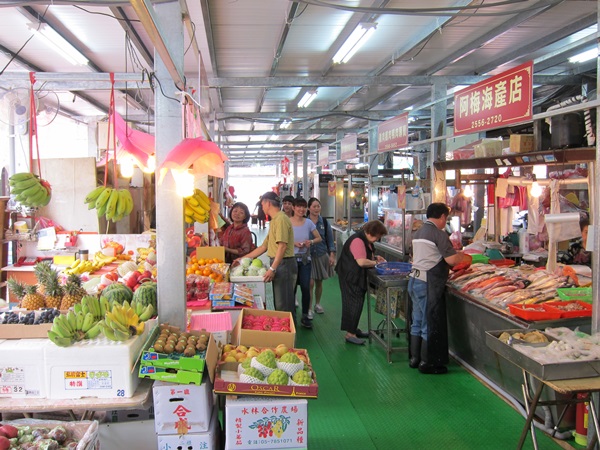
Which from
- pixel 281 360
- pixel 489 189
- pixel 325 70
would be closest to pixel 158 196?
pixel 281 360

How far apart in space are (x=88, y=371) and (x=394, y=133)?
6.06m

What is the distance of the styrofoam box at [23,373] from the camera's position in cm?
306

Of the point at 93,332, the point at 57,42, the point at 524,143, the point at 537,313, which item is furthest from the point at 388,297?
the point at 57,42

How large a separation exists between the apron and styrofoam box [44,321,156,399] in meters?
3.59

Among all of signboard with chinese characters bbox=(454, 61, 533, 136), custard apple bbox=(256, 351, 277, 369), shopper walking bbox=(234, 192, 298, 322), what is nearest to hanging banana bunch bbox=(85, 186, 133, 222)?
custard apple bbox=(256, 351, 277, 369)

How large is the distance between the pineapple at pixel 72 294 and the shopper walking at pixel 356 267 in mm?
3430

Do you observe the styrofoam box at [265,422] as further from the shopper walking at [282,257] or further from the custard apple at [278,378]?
the shopper walking at [282,257]

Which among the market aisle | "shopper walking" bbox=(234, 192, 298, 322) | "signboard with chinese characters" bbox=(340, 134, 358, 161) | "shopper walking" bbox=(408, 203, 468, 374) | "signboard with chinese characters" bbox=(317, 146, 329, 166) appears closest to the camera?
the market aisle

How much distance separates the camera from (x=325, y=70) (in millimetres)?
9234

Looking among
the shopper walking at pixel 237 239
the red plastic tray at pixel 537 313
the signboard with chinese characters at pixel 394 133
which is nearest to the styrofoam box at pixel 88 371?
the red plastic tray at pixel 537 313

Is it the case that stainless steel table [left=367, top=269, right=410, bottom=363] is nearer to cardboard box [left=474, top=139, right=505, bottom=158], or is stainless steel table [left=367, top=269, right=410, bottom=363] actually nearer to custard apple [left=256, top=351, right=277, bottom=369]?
cardboard box [left=474, top=139, right=505, bottom=158]

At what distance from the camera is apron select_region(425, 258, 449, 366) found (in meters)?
5.57

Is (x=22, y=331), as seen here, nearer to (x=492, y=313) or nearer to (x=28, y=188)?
(x=28, y=188)

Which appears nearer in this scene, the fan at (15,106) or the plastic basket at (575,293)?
the plastic basket at (575,293)
